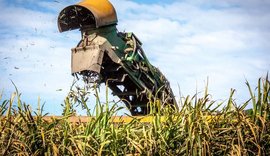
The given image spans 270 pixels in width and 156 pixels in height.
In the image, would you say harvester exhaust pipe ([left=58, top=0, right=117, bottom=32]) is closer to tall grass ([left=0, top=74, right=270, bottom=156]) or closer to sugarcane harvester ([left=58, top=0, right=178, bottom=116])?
sugarcane harvester ([left=58, top=0, right=178, bottom=116])

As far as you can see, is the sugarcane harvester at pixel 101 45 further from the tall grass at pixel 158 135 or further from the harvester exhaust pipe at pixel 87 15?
the tall grass at pixel 158 135

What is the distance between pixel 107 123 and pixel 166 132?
0.72 m

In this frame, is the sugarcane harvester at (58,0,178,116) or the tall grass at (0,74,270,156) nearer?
the tall grass at (0,74,270,156)

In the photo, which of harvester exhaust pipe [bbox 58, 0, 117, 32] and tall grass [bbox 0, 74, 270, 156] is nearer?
tall grass [bbox 0, 74, 270, 156]

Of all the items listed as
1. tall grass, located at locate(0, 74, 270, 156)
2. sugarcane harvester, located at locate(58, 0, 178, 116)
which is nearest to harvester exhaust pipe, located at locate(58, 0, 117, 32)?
sugarcane harvester, located at locate(58, 0, 178, 116)

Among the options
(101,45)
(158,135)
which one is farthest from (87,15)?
(158,135)

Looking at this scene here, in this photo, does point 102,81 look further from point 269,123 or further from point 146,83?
point 269,123

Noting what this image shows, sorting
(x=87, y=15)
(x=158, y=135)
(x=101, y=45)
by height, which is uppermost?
(x=87, y=15)

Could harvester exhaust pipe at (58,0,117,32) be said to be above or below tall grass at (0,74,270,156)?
A: above

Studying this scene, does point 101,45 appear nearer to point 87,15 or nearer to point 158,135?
point 87,15

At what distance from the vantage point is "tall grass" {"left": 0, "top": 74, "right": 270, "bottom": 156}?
342 centimetres

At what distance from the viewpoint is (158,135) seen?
362 cm

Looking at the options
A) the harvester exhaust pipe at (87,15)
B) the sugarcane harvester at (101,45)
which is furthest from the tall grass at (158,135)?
the harvester exhaust pipe at (87,15)

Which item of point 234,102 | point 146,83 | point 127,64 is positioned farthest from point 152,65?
point 234,102
